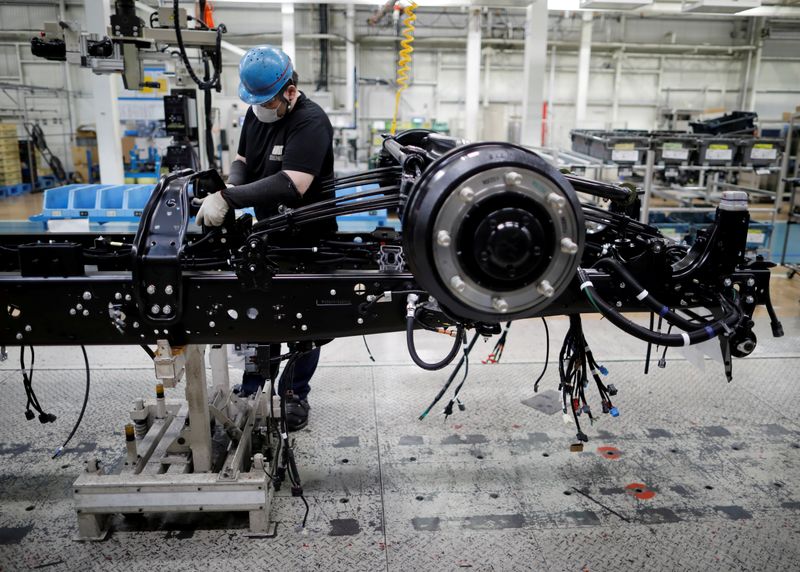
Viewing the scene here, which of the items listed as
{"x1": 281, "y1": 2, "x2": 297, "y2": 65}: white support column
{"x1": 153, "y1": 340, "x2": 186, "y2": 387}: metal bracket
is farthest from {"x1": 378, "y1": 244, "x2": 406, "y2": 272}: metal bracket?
{"x1": 281, "y1": 2, "x2": 297, "y2": 65}: white support column

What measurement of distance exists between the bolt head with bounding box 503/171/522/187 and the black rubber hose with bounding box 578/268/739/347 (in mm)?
462

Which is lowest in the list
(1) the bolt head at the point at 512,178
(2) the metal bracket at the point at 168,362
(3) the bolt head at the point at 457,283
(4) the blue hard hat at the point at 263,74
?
(2) the metal bracket at the point at 168,362

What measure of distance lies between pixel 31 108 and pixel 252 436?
14680 millimetres

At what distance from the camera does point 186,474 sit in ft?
7.11

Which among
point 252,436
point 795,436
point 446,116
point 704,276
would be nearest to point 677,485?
point 795,436

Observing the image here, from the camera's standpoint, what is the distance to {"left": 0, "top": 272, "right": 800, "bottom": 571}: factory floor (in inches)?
81.7

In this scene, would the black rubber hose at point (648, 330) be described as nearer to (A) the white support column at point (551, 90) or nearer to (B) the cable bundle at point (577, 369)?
(B) the cable bundle at point (577, 369)

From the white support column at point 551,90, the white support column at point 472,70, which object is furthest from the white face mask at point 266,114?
the white support column at point 551,90

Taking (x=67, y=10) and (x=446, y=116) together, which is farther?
(x=446, y=116)

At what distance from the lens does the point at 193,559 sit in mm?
2037

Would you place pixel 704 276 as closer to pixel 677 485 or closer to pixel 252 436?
pixel 677 485

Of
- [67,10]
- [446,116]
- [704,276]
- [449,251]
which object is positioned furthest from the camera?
[446,116]

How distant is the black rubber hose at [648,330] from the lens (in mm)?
1614

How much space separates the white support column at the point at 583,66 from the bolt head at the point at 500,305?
11.9m
